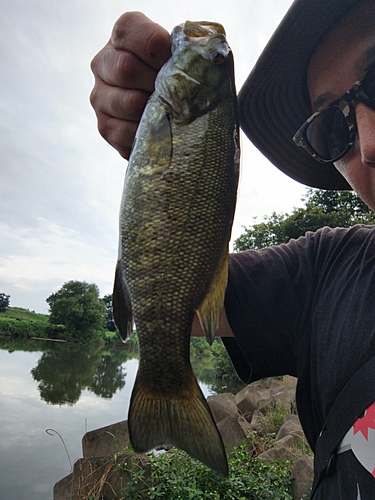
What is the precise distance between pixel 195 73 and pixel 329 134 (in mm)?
744

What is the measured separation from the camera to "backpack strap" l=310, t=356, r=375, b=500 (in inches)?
48.3

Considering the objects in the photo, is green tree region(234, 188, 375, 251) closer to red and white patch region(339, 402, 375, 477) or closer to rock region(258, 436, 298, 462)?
rock region(258, 436, 298, 462)

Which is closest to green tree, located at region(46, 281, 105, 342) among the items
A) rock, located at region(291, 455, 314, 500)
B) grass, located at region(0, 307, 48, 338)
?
grass, located at region(0, 307, 48, 338)

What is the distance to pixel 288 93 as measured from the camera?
193 cm

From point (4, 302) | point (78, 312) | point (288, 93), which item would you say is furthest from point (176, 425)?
point (4, 302)

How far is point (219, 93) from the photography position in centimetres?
129

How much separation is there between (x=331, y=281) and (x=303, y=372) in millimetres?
408

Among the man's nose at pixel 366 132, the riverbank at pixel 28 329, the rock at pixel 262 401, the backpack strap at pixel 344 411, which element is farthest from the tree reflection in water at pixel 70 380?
the riverbank at pixel 28 329

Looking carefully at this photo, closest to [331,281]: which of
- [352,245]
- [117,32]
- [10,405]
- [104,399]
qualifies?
[352,245]

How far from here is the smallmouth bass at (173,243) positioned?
110 centimetres

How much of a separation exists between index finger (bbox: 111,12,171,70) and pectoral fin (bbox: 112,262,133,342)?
716mm

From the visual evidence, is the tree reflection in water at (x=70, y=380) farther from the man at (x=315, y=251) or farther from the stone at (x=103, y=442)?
the man at (x=315, y=251)

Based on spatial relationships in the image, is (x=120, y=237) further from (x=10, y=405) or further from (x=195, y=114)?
(x=10, y=405)

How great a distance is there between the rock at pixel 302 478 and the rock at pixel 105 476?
1.67m
